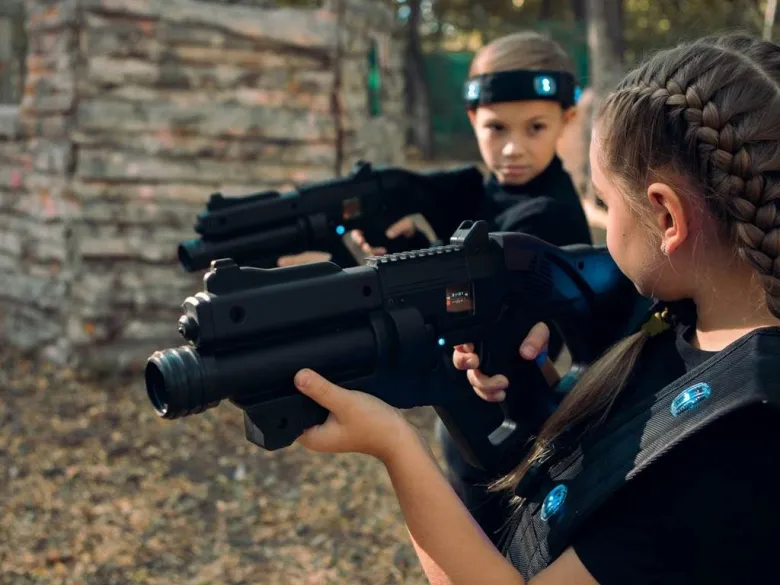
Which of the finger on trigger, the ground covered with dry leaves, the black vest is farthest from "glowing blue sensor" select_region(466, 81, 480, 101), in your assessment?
the ground covered with dry leaves

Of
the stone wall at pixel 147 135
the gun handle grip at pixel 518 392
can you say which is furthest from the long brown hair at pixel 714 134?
the stone wall at pixel 147 135

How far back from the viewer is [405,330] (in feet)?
5.05

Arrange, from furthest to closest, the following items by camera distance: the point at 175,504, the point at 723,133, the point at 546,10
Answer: the point at 546,10 < the point at 175,504 < the point at 723,133

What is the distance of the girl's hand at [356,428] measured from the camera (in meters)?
1.41

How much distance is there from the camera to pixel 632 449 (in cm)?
131

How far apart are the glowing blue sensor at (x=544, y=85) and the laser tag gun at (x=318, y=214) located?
1.25 feet

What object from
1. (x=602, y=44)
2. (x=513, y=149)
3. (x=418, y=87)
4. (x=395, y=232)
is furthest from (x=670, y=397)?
(x=418, y=87)

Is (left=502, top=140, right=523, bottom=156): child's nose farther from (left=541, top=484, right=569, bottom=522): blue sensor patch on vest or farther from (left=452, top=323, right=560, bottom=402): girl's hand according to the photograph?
(left=541, top=484, right=569, bottom=522): blue sensor patch on vest

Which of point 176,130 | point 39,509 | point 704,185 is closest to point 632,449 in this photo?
point 704,185

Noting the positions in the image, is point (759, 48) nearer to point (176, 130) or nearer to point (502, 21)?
point (176, 130)

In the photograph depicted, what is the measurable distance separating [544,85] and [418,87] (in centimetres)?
1560

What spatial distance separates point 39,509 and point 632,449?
382 cm

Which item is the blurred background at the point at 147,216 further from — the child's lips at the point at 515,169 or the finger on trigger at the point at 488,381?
the finger on trigger at the point at 488,381

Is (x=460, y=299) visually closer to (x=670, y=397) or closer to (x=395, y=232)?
(x=670, y=397)
